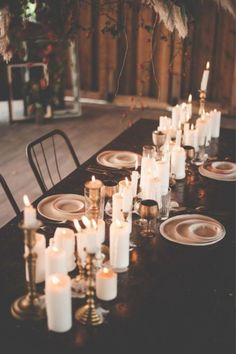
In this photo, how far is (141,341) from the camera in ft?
4.30

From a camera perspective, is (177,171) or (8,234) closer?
(8,234)

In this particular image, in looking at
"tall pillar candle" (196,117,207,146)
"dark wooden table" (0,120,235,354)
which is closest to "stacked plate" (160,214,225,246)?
"dark wooden table" (0,120,235,354)

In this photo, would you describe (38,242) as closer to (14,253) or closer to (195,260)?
(14,253)

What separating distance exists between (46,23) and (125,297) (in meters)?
1.02

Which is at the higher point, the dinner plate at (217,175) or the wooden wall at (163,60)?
the wooden wall at (163,60)

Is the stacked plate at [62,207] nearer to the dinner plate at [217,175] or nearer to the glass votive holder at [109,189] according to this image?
the glass votive holder at [109,189]

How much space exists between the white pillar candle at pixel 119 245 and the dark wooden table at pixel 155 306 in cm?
4

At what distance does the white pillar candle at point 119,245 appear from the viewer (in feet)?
5.16

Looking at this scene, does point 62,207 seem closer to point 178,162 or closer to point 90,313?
point 178,162

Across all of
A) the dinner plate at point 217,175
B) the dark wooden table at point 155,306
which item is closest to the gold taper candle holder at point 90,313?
the dark wooden table at point 155,306

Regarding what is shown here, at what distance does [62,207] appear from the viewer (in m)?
2.06

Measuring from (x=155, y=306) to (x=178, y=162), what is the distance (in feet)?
3.25

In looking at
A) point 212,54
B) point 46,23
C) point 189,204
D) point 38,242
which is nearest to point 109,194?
point 189,204

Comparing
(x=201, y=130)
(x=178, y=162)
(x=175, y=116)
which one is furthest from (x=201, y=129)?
(x=178, y=162)
